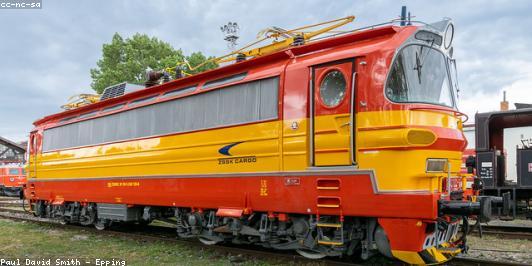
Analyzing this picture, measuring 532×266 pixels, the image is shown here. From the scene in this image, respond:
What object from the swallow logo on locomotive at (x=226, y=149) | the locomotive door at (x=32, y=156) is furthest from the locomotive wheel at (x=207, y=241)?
the locomotive door at (x=32, y=156)

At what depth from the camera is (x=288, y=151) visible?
265 inches

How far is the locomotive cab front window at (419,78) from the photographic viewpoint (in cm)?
592

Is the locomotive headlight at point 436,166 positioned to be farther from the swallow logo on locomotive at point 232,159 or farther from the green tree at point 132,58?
the green tree at point 132,58

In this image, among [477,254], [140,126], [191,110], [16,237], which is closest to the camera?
[477,254]

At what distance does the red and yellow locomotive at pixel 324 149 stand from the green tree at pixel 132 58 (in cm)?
2430

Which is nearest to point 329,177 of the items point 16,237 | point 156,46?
point 16,237

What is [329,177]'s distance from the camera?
6.23 meters

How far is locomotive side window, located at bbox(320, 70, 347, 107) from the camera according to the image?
6.30 meters

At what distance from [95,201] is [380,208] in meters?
7.97

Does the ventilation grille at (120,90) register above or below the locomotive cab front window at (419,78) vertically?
above

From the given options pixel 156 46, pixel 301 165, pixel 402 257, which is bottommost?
pixel 402 257

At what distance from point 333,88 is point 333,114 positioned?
1.34ft

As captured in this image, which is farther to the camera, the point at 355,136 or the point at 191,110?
the point at 191,110

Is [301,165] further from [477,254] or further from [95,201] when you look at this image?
[95,201]
